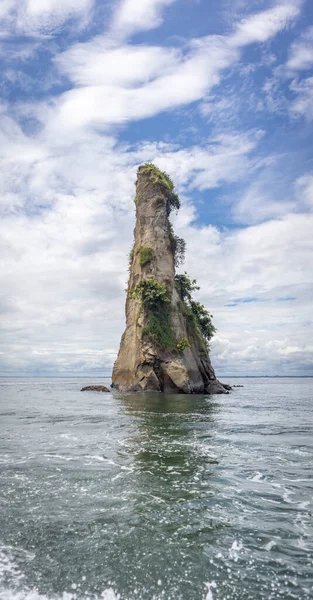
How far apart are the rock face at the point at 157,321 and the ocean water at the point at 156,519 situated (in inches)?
1061

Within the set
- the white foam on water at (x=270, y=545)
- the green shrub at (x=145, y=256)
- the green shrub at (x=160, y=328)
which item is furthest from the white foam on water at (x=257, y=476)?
the green shrub at (x=145, y=256)

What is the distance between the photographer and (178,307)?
47.5 m

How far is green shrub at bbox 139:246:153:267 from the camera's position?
46.6 metres

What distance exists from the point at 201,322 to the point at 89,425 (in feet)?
124

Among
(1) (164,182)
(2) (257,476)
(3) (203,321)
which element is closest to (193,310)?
(3) (203,321)

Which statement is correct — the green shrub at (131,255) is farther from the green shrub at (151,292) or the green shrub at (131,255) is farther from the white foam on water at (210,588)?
the white foam on water at (210,588)

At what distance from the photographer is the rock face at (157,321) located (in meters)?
41.3

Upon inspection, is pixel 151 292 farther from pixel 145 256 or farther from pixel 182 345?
pixel 182 345

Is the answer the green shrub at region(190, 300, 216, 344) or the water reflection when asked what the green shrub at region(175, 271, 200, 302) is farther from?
the water reflection

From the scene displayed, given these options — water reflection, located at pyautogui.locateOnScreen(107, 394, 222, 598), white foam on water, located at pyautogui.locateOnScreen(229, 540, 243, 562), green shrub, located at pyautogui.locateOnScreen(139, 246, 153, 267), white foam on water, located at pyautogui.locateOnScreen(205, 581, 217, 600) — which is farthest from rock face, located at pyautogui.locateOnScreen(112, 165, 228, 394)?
white foam on water, located at pyautogui.locateOnScreen(205, 581, 217, 600)

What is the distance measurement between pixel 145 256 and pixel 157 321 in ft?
30.0

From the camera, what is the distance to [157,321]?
139ft

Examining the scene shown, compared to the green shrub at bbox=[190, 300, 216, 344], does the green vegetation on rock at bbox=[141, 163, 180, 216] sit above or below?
above

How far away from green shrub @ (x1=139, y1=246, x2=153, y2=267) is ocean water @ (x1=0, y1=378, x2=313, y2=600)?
33.7 meters
